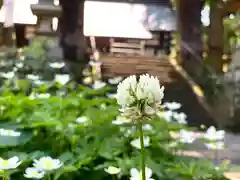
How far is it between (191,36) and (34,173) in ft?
3.45

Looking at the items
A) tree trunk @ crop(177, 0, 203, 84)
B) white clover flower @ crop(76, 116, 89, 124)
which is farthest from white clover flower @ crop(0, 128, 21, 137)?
tree trunk @ crop(177, 0, 203, 84)

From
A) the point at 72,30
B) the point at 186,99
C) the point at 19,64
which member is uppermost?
the point at 72,30

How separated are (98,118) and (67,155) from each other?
0.55 ft

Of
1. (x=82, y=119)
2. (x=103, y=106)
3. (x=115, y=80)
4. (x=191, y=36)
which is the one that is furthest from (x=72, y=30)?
(x=82, y=119)

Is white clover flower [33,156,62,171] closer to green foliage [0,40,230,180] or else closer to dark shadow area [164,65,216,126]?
green foliage [0,40,230,180]

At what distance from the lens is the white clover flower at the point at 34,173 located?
70cm

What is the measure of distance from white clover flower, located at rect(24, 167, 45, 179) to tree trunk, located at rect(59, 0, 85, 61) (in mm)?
979

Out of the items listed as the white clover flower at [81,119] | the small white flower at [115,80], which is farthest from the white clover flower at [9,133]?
the small white flower at [115,80]

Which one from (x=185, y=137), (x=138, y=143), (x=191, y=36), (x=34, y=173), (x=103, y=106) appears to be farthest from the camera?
(x=191, y=36)

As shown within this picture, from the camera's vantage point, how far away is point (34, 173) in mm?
710

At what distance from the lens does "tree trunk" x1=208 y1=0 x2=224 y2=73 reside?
1494 millimetres

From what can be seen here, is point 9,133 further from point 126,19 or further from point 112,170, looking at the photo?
point 126,19

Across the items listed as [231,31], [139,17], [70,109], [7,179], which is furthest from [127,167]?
[139,17]

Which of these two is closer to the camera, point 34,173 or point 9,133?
point 34,173
